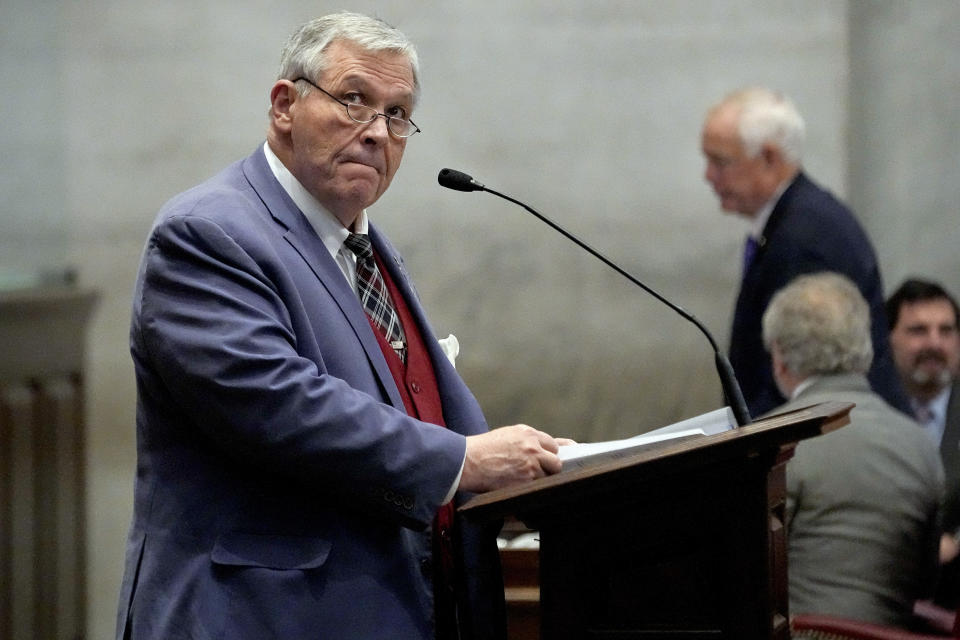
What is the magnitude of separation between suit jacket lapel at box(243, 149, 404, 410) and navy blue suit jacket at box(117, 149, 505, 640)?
0.01 m

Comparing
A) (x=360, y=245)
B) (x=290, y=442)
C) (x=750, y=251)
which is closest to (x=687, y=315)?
(x=360, y=245)

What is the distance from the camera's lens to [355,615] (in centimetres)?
184

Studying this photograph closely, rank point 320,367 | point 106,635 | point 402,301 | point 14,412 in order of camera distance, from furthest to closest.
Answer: point 106,635 → point 14,412 → point 402,301 → point 320,367

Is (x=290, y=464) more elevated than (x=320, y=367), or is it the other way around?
(x=320, y=367)

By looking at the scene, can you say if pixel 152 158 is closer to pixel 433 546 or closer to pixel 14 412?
pixel 14 412

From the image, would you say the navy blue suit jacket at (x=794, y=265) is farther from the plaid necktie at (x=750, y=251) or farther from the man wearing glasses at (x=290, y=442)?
the man wearing glasses at (x=290, y=442)

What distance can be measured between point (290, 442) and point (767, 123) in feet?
10.1

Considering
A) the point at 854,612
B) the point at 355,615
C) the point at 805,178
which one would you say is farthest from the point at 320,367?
the point at 805,178

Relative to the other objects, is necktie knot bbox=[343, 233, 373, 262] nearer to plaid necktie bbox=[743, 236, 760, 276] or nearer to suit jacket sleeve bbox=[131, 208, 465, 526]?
suit jacket sleeve bbox=[131, 208, 465, 526]

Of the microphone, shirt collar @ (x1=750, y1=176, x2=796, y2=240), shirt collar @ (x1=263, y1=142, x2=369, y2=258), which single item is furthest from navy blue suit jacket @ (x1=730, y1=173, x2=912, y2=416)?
shirt collar @ (x1=263, y1=142, x2=369, y2=258)

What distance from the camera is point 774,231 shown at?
4.10 metres

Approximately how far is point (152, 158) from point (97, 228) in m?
0.34

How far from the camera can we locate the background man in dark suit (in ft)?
13.0

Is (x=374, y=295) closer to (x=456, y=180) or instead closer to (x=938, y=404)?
(x=456, y=180)
